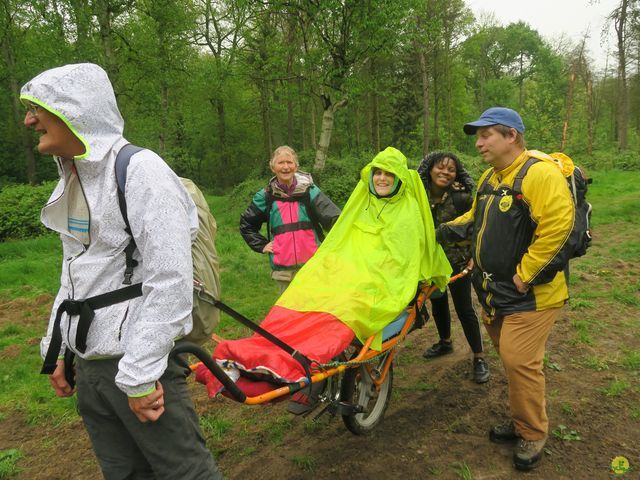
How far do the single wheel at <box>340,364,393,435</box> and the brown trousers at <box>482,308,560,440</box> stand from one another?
1.00m

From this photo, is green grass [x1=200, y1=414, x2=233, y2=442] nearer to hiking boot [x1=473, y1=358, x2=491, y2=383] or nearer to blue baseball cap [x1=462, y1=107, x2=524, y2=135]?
hiking boot [x1=473, y1=358, x2=491, y2=383]

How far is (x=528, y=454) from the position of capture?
3.14 metres

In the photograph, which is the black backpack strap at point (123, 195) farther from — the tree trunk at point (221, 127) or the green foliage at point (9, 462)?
the tree trunk at point (221, 127)

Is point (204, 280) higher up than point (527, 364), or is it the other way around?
point (204, 280)

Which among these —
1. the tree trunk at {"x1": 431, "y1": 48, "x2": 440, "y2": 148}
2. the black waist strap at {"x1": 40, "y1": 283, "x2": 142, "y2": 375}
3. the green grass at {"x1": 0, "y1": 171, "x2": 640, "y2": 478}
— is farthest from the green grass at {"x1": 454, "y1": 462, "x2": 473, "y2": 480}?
the tree trunk at {"x1": 431, "y1": 48, "x2": 440, "y2": 148}

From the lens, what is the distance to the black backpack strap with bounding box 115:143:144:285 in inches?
68.2

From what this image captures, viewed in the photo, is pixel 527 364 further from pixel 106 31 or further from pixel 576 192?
pixel 106 31

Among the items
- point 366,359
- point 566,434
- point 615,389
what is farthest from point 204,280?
point 615,389

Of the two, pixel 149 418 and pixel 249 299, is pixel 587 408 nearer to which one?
pixel 149 418

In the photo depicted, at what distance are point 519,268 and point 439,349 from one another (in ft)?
7.08

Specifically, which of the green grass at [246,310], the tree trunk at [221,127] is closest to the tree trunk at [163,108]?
the tree trunk at [221,127]

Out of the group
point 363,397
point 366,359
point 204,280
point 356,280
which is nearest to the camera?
point 204,280

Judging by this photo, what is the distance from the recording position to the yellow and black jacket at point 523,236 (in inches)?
114

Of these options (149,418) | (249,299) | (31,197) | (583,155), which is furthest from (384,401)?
(583,155)
